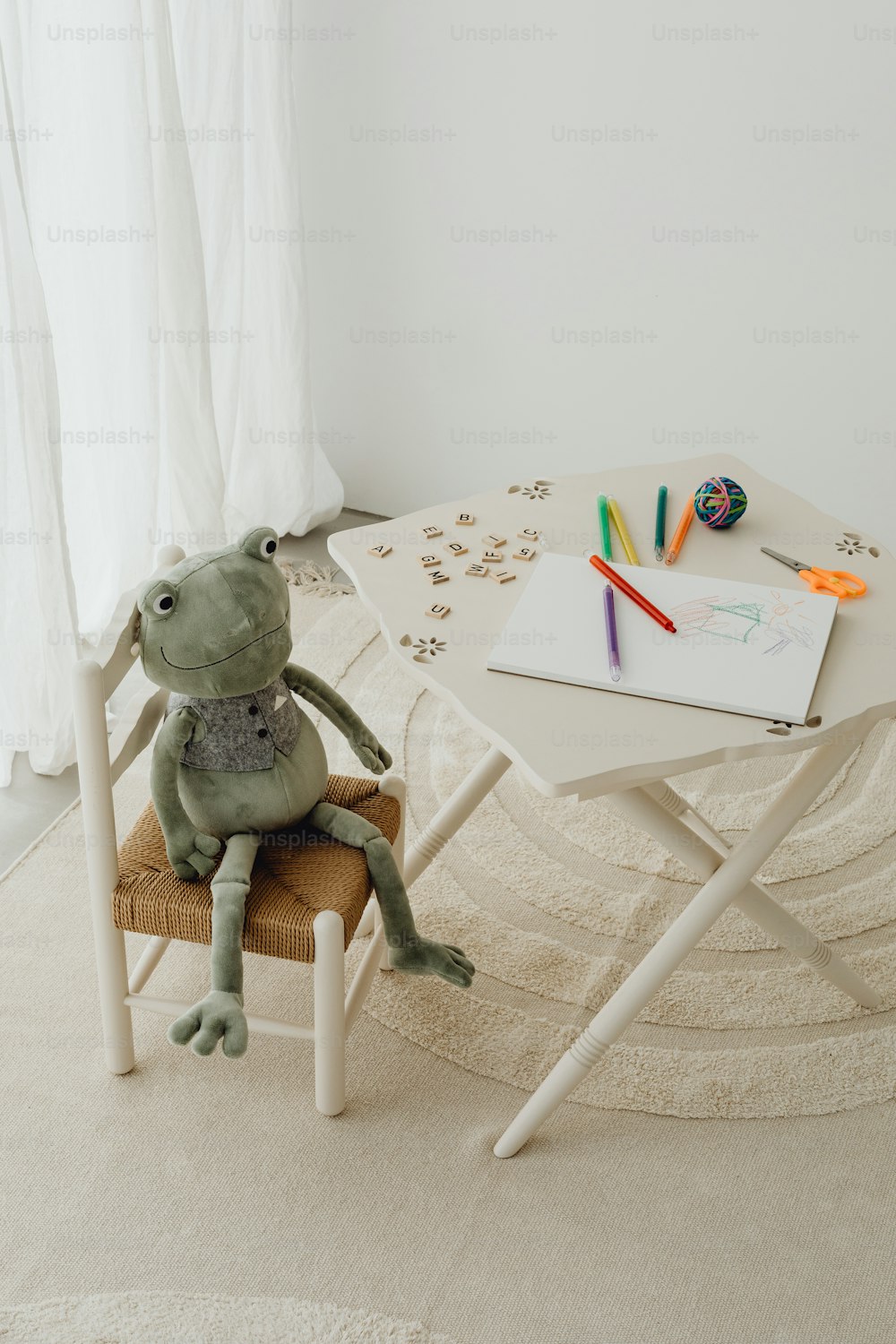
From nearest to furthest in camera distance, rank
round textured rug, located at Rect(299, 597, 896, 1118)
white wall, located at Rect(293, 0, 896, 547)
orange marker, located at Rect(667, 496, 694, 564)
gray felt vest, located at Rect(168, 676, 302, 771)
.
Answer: gray felt vest, located at Rect(168, 676, 302, 771) → orange marker, located at Rect(667, 496, 694, 564) → round textured rug, located at Rect(299, 597, 896, 1118) → white wall, located at Rect(293, 0, 896, 547)

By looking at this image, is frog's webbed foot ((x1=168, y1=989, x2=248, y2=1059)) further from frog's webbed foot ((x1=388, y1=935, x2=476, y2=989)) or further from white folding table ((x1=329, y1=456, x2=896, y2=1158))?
white folding table ((x1=329, y1=456, x2=896, y2=1158))

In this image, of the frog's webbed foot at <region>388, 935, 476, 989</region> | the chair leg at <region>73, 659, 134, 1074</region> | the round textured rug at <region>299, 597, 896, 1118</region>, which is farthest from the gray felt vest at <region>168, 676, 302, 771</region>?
the round textured rug at <region>299, 597, 896, 1118</region>

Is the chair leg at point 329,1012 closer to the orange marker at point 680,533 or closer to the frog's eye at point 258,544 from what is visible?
the frog's eye at point 258,544

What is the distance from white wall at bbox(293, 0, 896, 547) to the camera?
2564 millimetres

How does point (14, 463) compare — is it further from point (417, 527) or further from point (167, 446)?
point (417, 527)

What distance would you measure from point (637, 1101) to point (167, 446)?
1.74 metres

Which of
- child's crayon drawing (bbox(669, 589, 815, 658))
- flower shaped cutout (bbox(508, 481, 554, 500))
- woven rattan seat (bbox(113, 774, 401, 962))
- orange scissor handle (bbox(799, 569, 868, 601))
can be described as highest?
flower shaped cutout (bbox(508, 481, 554, 500))

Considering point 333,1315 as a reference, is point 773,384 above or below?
above

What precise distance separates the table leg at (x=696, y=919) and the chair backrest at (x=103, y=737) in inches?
25.3

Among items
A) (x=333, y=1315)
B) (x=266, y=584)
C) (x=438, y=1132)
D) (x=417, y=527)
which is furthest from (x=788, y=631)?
(x=333, y=1315)

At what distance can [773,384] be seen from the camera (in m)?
Answer: 2.83

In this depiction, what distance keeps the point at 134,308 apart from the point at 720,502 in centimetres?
139

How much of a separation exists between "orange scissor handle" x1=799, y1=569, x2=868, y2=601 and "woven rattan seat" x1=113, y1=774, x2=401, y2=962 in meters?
0.66

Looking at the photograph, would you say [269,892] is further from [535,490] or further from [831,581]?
[831,581]
